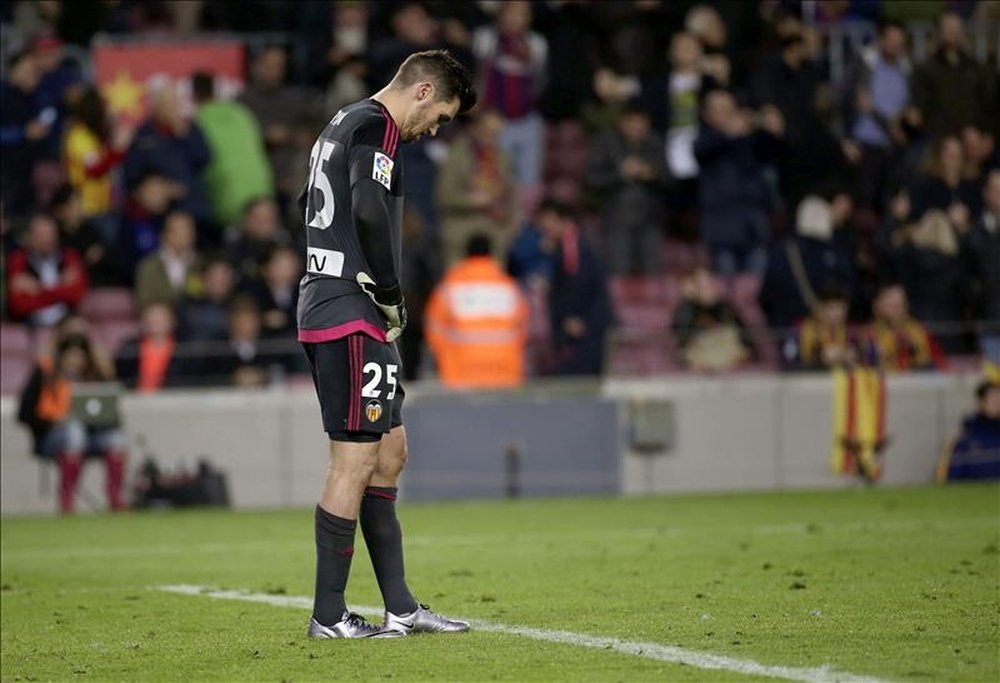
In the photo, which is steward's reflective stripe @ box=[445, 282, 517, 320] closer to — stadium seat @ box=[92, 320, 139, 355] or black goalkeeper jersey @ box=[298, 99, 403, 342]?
stadium seat @ box=[92, 320, 139, 355]

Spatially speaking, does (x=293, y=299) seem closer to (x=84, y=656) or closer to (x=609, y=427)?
(x=609, y=427)

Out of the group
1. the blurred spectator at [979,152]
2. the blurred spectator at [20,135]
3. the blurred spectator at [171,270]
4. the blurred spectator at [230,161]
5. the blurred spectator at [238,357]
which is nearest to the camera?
the blurred spectator at [238,357]

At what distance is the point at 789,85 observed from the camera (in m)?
21.3

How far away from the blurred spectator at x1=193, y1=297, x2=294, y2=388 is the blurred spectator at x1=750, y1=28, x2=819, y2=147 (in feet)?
20.0

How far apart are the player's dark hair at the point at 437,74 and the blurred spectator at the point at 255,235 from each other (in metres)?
10.9

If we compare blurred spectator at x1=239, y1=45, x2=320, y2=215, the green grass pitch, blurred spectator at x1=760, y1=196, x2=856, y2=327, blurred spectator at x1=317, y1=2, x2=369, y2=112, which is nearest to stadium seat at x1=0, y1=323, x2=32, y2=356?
the green grass pitch

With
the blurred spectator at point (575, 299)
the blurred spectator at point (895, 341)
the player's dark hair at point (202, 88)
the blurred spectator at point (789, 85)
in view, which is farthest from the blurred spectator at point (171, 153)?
the blurred spectator at point (895, 341)

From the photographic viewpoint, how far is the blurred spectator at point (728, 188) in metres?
19.9

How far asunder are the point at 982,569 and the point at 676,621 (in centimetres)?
236

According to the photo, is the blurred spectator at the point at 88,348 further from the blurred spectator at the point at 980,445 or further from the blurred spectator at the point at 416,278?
the blurred spectator at the point at 980,445

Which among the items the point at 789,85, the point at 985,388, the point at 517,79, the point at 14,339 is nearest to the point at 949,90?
the point at 789,85

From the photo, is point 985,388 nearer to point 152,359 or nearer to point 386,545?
point 152,359

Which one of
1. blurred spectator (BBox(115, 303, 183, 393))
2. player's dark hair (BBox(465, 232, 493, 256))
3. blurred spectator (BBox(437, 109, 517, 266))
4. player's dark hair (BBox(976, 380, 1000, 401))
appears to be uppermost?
blurred spectator (BBox(437, 109, 517, 266))

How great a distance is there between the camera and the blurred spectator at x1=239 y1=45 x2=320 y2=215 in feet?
65.5
